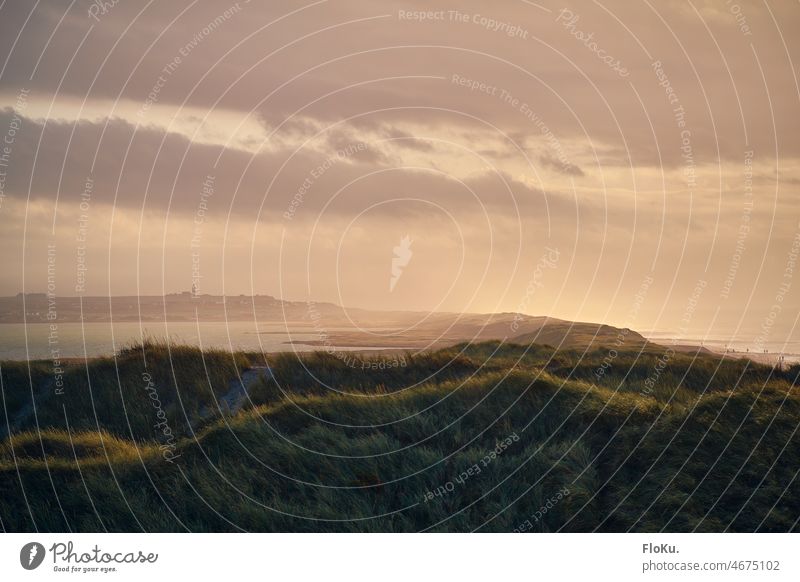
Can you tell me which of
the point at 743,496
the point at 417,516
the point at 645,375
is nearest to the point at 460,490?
the point at 417,516

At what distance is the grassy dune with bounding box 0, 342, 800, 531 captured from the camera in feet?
42.0

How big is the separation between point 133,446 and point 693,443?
9.86 metres

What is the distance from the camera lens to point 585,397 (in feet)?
52.4

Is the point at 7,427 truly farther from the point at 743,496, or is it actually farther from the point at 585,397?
the point at 743,496

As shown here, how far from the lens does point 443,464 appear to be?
13.6 m
